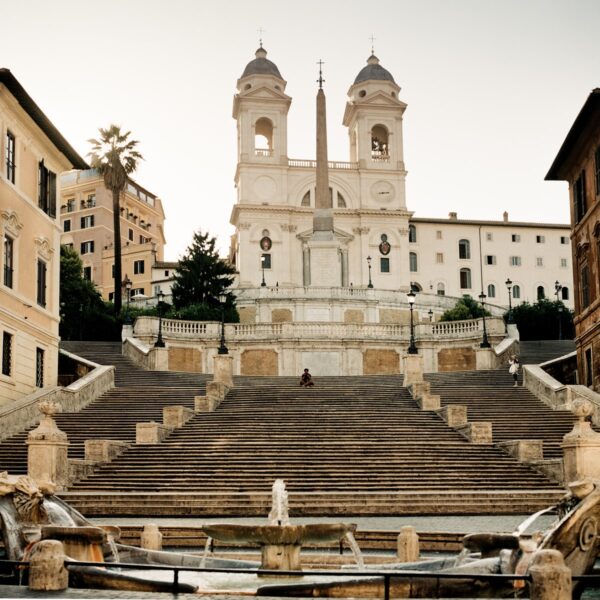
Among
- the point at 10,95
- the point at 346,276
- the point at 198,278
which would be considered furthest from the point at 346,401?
the point at 346,276

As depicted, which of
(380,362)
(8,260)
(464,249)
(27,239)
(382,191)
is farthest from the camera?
Result: (464,249)

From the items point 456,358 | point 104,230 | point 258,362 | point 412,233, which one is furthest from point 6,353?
point 104,230

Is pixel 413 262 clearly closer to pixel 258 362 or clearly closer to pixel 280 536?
pixel 258 362

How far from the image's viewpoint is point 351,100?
105 m

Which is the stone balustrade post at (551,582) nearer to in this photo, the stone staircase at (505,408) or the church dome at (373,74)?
the stone staircase at (505,408)

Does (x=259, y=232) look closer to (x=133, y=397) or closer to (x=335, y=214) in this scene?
(x=335, y=214)

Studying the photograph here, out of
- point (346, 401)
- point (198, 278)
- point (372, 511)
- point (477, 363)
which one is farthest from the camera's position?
point (198, 278)

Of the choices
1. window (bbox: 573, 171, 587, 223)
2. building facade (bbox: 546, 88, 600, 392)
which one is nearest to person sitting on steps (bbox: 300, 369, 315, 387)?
building facade (bbox: 546, 88, 600, 392)

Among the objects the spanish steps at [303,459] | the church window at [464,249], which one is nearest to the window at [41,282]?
the spanish steps at [303,459]

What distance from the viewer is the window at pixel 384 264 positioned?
9769 cm

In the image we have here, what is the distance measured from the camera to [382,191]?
100 meters

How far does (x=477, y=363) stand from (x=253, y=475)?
83.5 ft

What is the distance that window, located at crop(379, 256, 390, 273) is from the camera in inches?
3846

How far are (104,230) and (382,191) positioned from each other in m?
31.9
